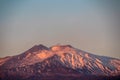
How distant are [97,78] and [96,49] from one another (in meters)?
0.87

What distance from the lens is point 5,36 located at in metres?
11.0

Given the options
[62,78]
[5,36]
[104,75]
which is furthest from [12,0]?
[104,75]

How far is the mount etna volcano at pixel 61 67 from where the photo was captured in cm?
1088

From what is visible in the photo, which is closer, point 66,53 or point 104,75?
point 104,75

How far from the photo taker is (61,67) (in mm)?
11484

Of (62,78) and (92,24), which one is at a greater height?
(92,24)

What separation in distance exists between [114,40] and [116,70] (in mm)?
884

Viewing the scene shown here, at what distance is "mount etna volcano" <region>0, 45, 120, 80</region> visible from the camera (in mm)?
10875

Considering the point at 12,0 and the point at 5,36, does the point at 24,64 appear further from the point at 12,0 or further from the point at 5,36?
the point at 12,0

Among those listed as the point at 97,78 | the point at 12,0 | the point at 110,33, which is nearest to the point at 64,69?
the point at 97,78

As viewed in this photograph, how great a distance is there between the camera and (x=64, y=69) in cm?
1132

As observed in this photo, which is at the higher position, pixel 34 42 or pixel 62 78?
pixel 34 42

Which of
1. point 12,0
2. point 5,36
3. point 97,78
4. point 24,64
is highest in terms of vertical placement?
point 12,0

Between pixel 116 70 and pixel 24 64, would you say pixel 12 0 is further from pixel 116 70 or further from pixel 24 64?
pixel 116 70
